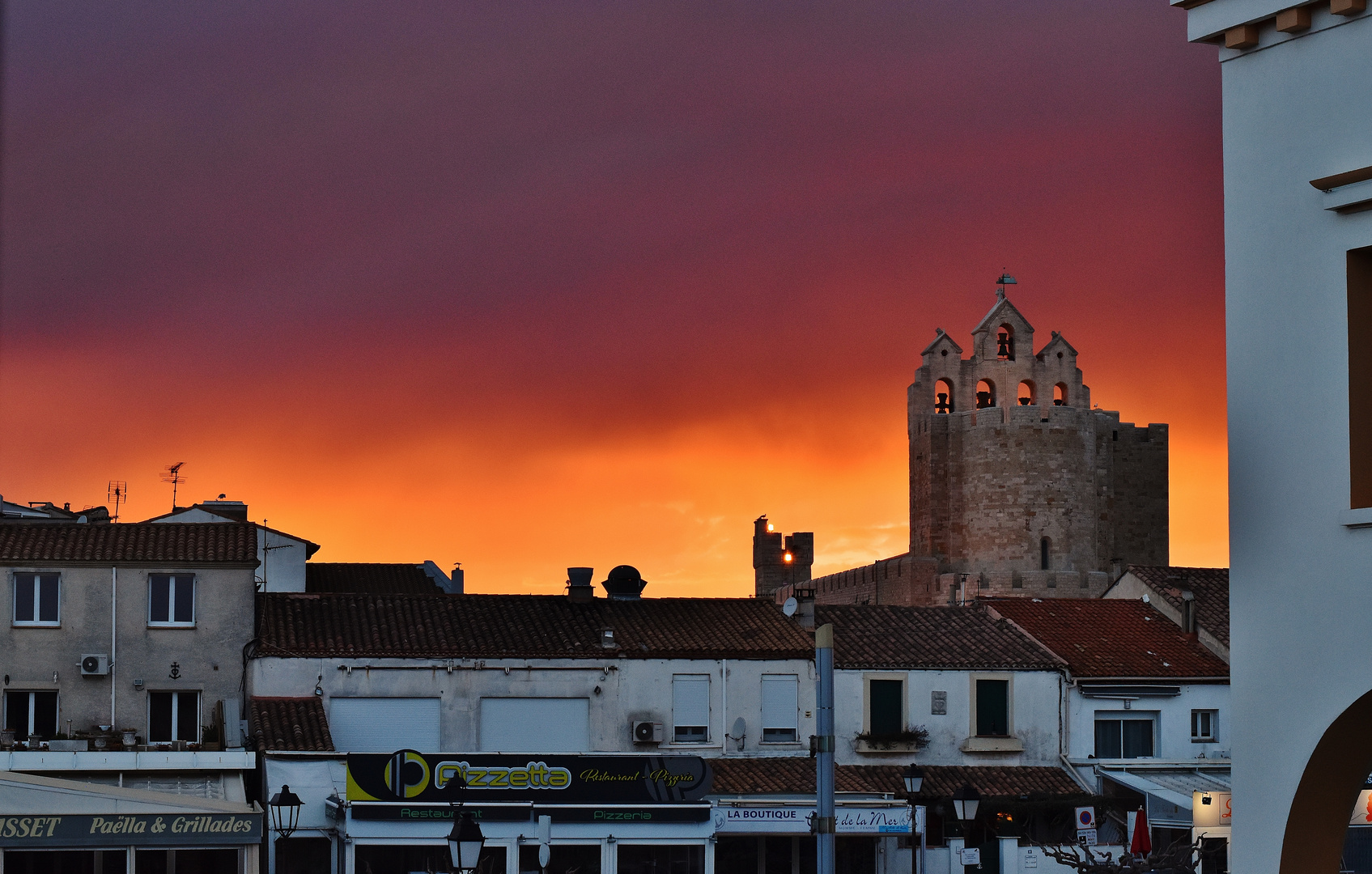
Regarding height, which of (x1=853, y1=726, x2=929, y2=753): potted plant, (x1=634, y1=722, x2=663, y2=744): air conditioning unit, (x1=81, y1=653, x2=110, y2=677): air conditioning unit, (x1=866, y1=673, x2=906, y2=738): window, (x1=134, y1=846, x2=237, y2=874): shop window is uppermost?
(x1=81, y1=653, x2=110, y2=677): air conditioning unit

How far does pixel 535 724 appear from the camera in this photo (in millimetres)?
35125

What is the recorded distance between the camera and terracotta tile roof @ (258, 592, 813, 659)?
3469 centimetres

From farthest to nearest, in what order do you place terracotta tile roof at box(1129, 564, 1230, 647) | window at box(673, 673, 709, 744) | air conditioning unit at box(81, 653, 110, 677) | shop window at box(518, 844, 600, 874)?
terracotta tile roof at box(1129, 564, 1230, 647)
window at box(673, 673, 709, 744)
air conditioning unit at box(81, 653, 110, 677)
shop window at box(518, 844, 600, 874)

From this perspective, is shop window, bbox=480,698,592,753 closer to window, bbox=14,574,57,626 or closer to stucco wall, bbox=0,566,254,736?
stucco wall, bbox=0,566,254,736

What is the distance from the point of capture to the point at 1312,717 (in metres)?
Result: 8.67

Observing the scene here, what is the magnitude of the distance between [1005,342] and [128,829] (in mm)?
47402

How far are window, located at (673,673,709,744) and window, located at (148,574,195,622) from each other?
8.96m

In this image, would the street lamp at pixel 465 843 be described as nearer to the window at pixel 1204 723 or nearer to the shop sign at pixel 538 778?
the shop sign at pixel 538 778

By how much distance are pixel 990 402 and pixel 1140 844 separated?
44.1 meters

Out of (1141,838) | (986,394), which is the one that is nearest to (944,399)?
(986,394)

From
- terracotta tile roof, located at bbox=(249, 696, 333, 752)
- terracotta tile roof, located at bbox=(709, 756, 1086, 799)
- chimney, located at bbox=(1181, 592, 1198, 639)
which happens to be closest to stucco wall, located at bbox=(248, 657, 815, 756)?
terracotta tile roof, located at bbox=(249, 696, 333, 752)

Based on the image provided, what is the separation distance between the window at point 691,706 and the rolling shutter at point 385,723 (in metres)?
4.52

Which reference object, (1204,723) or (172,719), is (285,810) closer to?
(172,719)

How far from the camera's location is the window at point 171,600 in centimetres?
3400
